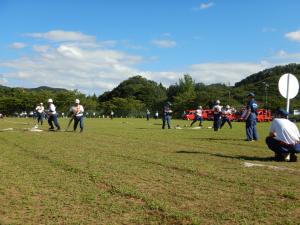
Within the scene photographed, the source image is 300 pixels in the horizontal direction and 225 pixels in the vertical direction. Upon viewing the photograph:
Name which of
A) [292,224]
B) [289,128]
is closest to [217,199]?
[292,224]

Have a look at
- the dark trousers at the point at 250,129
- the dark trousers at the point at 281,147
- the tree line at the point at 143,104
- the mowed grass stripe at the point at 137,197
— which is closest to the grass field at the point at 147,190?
the mowed grass stripe at the point at 137,197

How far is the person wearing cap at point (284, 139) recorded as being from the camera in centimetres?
980

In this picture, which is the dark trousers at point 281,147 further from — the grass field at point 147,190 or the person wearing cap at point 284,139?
the grass field at point 147,190

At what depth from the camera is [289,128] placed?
9.84m

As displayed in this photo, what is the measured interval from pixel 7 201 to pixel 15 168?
9.90 ft

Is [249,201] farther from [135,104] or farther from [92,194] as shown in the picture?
[135,104]

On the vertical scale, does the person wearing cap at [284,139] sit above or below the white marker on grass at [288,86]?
below

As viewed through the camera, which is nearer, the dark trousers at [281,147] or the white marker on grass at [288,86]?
the dark trousers at [281,147]

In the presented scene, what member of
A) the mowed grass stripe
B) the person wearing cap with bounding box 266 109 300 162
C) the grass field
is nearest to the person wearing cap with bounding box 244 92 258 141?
the grass field

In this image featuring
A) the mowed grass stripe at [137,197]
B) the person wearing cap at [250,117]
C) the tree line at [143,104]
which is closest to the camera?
the mowed grass stripe at [137,197]

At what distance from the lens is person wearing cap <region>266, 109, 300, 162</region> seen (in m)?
9.80

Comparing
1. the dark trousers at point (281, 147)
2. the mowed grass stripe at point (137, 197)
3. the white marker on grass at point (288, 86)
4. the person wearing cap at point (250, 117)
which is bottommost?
the mowed grass stripe at point (137, 197)

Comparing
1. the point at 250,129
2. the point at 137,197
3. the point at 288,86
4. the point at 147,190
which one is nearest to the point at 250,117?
the point at 250,129

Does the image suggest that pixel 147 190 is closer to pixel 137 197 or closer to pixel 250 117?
pixel 137 197
